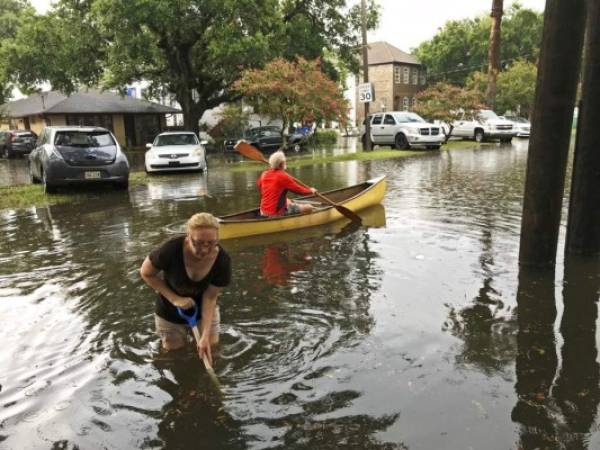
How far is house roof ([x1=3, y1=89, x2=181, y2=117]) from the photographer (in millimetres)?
39109

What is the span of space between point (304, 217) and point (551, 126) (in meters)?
4.37

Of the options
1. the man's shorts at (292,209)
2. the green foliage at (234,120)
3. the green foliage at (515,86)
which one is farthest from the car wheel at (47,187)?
the green foliage at (515,86)

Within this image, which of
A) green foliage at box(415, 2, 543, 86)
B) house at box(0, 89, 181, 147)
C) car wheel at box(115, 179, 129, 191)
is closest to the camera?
car wheel at box(115, 179, 129, 191)

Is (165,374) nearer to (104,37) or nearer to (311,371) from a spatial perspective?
(311,371)

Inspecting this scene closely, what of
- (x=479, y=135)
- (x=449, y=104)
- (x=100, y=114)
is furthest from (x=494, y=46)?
(x=100, y=114)

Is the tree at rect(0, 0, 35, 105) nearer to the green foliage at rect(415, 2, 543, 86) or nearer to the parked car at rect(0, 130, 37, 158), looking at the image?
the parked car at rect(0, 130, 37, 158)

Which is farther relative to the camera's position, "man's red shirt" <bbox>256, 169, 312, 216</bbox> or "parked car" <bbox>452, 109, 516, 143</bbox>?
"parked car" <bbox>452, 109, 516, 143</bbox>

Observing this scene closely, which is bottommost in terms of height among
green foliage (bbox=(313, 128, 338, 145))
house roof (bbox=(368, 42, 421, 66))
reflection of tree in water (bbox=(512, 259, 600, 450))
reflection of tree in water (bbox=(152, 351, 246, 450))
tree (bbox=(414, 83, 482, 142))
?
green foliage (bbox=(313, 128, 338, 145))

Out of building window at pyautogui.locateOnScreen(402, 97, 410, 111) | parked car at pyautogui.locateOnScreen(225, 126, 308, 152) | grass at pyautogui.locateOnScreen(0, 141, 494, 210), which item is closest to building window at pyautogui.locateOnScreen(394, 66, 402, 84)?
building window at pyautogui.locateOnScreen(402, 97, 410, 111)

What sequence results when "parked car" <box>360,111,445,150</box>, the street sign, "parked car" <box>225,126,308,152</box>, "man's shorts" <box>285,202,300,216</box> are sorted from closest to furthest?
"man's shorts" <box>285,202,300,216</box>
the street sign
"parked car" <box>360,111,445,150</box>
"parked car" <box>225,126,308,152</box>

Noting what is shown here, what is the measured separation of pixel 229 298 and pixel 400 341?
2101 mm

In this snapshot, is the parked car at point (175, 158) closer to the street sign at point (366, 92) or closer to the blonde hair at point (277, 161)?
the street sign at point (366, 92)

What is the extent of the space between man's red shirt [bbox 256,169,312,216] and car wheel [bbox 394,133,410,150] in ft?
64.0

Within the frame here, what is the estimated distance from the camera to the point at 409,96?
217ft
